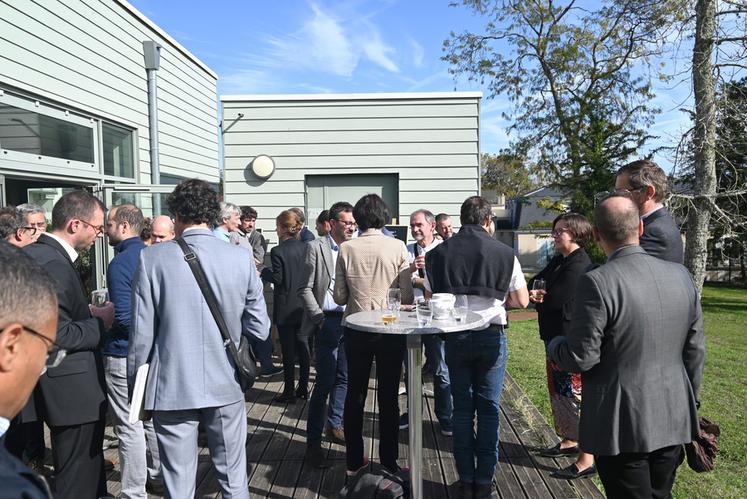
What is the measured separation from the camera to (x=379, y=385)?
11.1 feet

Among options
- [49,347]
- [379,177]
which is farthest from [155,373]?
[379,177]

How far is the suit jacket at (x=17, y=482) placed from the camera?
800 mm

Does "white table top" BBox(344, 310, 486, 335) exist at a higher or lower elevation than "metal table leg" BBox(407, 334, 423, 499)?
higher

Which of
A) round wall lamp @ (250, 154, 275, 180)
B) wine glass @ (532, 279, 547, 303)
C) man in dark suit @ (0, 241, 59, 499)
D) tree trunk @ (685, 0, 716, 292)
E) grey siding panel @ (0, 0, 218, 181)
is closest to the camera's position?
man in dark suit @ (0, 241, 59, 499)

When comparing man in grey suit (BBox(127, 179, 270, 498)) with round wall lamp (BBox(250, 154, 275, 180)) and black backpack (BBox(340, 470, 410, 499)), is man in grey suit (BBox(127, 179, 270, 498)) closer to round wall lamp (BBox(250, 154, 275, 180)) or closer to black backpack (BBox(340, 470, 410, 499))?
black backpack (BBox(340, 470, 410, 499))

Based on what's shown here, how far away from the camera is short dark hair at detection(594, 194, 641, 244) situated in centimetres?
229

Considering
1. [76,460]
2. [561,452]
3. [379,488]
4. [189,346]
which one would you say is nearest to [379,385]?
[379,488]

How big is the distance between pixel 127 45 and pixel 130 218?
5.77 meters

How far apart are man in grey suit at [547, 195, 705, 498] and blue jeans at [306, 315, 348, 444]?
82.8 inches

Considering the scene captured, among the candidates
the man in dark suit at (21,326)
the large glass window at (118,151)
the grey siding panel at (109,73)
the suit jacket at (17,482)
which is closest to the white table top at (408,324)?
the man in dark suit at (21,326)

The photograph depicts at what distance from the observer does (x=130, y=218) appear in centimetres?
346

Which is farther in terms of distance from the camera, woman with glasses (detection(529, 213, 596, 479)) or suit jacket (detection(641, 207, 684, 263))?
woman with glasses (detection(529, 213, 596, 479))

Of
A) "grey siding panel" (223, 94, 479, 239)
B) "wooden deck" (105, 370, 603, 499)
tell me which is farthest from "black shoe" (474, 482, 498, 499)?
"grey siding panel" (223, 94, 479, 239)

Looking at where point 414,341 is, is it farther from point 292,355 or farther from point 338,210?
point 292,355
